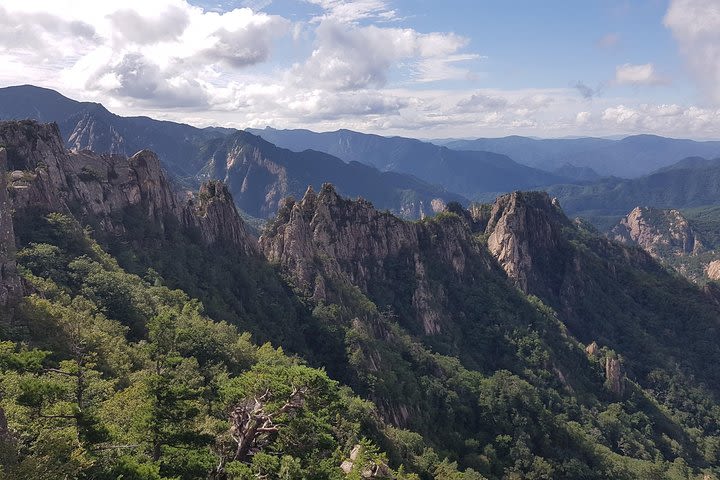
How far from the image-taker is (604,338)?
15288 cm

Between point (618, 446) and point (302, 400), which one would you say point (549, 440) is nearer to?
point (618, 446)

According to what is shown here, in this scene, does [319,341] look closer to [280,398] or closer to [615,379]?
[280,398]

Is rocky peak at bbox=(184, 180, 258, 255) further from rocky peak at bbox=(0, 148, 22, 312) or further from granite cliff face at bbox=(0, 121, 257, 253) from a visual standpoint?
rocky peak at bbox=(0, 148, 22, 312)

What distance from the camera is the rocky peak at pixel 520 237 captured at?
161375mm

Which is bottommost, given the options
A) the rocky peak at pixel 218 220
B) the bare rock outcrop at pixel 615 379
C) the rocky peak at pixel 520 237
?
the bare rock outcrop at pixel 615 379

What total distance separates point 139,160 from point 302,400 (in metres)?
73.3

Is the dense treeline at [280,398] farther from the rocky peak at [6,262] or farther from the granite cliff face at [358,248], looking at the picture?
the granite cliff face at [358,248]

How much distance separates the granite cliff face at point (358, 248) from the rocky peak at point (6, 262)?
5623 cm

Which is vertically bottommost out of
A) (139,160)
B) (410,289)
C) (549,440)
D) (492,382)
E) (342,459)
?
(549,440)

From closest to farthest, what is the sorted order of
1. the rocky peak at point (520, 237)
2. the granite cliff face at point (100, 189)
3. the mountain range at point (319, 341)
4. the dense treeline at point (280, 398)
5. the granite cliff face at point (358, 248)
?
the dense treeline at point (280, 398), the mountain range at point (319, 341), the granite cliff face at point (100, 189), the granite cliff face at point (358, 248), the rocky peak at point (520, 237)

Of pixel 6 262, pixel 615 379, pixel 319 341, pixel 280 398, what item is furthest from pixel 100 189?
pixel 615 379

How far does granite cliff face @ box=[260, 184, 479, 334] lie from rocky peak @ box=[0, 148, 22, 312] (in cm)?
5623

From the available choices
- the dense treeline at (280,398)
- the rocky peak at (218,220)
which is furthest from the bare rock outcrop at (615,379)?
the rocky peak at (218,220)

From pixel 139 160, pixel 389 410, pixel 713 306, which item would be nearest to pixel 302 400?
pixel 389 410
